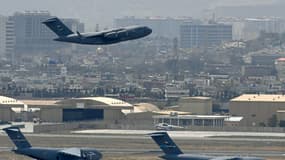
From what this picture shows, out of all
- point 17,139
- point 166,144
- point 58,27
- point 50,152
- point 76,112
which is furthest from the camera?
point 76,112

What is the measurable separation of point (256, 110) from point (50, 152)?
68.4m

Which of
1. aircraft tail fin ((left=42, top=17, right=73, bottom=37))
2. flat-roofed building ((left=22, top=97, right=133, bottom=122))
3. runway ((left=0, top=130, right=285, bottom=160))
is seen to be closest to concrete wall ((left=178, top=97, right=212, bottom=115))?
flat-roofed building ((left=22, top=97, right=133, bottom=122))

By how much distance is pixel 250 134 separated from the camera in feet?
448

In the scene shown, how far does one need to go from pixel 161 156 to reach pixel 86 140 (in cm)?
2698

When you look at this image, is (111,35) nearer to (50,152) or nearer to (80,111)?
(50,152)

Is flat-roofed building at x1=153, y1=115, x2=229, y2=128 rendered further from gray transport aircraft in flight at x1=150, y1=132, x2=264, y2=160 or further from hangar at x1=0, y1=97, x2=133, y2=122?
gray transport aircraft in flight at x1=150, y1=132, x2=264, y2=160

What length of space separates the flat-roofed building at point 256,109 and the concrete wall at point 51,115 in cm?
1687

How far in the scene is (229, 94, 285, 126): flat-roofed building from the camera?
6147 inches

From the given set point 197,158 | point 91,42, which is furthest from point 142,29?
point 197,158

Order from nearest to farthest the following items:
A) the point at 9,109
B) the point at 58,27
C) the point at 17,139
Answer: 1. the point at 58,27
2. the point at 17,139
3. the point at 9,109

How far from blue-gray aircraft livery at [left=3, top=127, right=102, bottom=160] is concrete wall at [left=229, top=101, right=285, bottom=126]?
207 ft

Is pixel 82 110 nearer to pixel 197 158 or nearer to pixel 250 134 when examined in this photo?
pixel 250 134

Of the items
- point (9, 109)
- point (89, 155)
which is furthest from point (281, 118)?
point (89, 155)

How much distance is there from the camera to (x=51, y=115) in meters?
158
